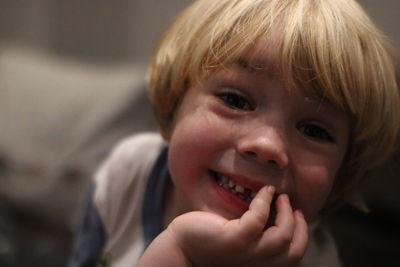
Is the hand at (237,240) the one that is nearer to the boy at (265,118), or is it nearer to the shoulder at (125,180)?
the boy at (265,118)

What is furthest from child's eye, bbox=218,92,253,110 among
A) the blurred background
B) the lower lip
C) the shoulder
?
the blurred background

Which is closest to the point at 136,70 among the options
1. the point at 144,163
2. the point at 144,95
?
the point at 144,95

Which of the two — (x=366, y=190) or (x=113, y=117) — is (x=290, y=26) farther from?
(x=113, y=117)

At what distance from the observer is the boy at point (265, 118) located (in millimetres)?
484

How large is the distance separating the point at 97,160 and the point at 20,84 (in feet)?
1.16

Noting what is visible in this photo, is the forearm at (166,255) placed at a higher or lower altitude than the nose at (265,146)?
lower

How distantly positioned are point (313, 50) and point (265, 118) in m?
0.09

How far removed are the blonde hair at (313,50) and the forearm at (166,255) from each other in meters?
0.20

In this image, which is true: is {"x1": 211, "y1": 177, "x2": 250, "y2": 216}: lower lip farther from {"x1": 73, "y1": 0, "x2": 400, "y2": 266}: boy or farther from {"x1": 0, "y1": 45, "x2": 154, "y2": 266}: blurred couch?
{"x1": 0, "y1": 45, "x2": 154, "y2": 266}: blurred couch

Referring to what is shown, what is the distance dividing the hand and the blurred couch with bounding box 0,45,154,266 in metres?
0.66

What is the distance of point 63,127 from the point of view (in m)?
1.21

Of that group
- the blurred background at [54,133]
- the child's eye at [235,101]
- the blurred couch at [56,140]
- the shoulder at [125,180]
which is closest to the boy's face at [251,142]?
the child's eye at [235,101]

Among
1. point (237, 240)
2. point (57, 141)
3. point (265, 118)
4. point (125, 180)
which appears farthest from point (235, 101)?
point (57, 141)

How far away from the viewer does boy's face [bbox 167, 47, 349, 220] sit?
51 centimetres
